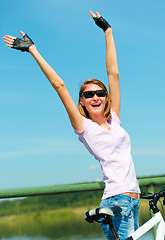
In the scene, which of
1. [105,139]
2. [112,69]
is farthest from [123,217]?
[112,69]

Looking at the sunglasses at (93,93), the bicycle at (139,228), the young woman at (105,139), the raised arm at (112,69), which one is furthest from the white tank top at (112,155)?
the raised arm at (112,69)

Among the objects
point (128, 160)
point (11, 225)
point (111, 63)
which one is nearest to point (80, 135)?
point (128, 160)

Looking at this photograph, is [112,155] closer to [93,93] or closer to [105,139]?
[105,139]

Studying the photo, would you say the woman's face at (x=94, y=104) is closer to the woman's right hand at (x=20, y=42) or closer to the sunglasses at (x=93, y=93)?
the sunglasses at (x=93, y=93)

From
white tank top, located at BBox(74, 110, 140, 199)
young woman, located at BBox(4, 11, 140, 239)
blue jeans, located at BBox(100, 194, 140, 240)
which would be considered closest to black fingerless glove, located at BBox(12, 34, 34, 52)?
young woman, located at BBox(4, 11, 140, 239)

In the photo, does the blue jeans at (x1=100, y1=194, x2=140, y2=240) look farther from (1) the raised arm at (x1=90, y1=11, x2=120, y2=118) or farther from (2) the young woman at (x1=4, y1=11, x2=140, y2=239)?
(1) the raised arm at (x1=90, y1=11, x2=120, y2=118)

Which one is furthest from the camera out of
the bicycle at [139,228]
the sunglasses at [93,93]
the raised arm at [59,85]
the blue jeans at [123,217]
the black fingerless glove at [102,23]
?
the black fingerless glove at [102,23]

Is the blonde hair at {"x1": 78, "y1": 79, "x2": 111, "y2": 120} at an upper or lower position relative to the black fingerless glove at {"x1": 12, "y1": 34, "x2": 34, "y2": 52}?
lower

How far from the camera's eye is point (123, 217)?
6.28 feet

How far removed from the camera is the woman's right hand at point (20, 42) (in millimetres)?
2193

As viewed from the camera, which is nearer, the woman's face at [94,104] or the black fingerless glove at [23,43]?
the black fingerless glove at [23,43]

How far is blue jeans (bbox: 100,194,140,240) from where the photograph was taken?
191cm

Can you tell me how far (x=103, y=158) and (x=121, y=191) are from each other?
0.82ft

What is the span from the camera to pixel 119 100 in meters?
2.62
